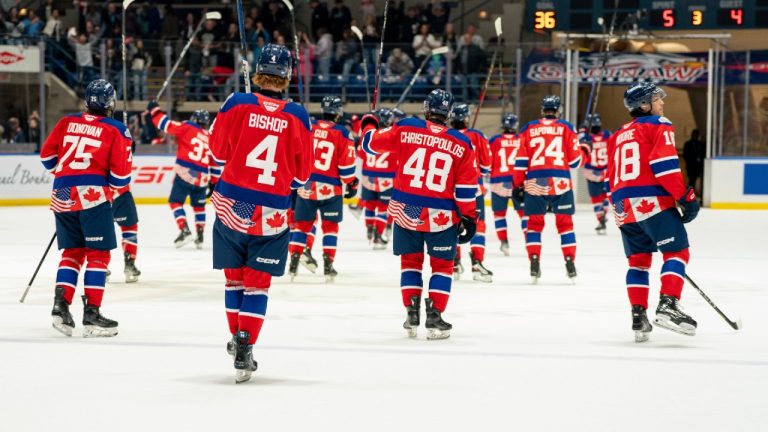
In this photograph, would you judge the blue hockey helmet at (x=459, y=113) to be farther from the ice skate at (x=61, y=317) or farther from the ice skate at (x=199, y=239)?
the ice skate at (x=199, y=239)

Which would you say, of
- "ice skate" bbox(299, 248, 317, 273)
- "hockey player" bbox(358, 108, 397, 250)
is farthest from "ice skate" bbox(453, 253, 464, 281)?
"hockey player" bbox(358, 108, 397, 250)

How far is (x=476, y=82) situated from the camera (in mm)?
18484

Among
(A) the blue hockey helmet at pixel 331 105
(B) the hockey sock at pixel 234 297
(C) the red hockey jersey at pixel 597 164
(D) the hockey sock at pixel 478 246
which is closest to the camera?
(B) the hockey sock at pixel 234 297

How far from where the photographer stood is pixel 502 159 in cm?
1161

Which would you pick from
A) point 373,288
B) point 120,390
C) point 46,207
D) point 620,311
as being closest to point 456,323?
point 620,311

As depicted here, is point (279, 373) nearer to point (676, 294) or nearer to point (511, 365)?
point (511, 365)

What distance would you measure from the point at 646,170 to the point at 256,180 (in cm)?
226

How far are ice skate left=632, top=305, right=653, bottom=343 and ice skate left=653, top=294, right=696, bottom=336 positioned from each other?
0.18ft

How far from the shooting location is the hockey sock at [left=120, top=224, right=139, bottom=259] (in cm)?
877

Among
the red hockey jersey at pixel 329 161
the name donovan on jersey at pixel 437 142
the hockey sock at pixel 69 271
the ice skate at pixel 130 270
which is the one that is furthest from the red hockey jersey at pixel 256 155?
the red hockey jersey at pixel 329 161

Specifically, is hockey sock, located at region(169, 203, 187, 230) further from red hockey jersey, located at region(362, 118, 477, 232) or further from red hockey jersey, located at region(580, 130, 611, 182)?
red hockey jersey, located at region(580, 130, 611, 182)

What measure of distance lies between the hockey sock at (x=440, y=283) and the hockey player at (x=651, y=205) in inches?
38.4

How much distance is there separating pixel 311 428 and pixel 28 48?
14.2 meters

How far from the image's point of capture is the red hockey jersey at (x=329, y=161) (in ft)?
30.4
